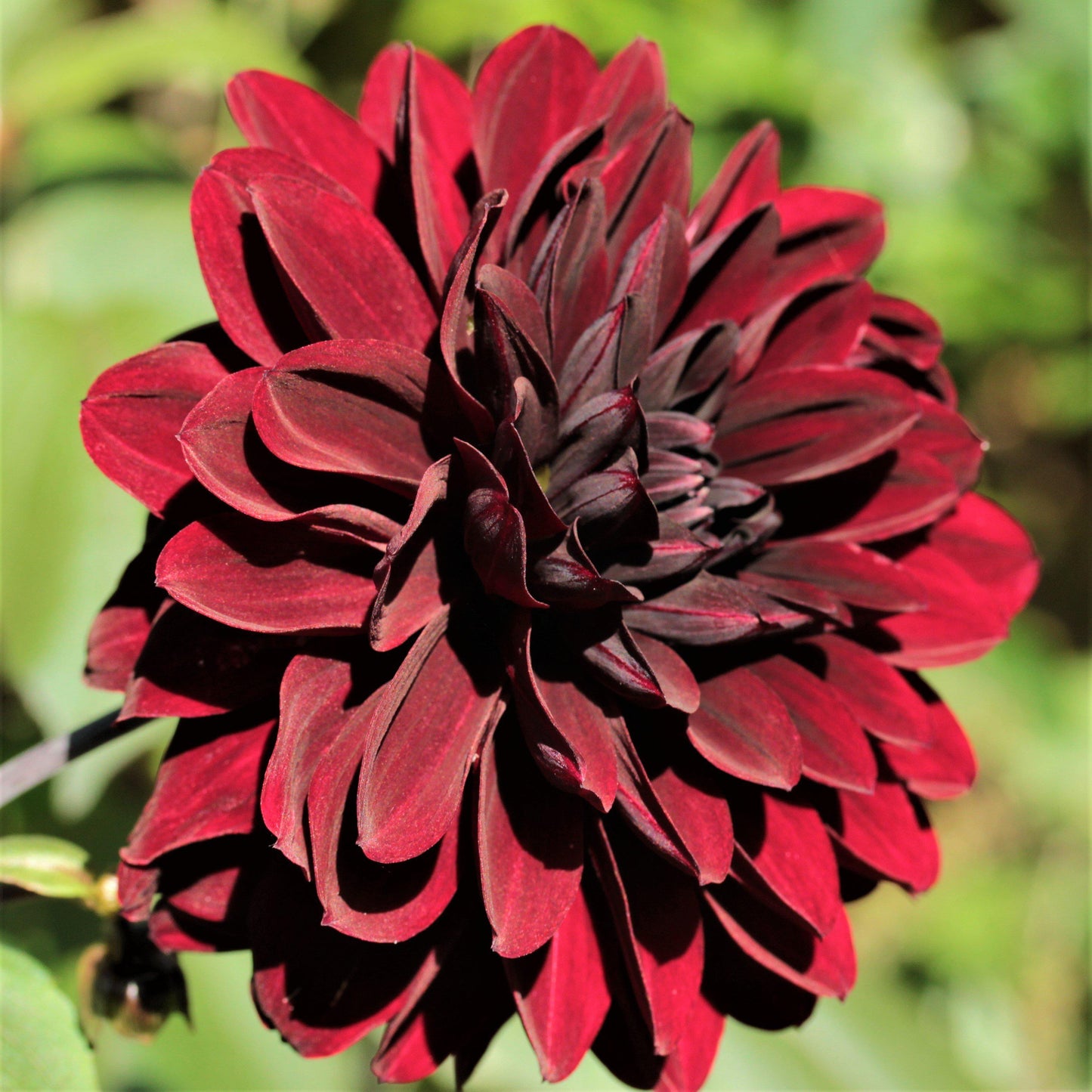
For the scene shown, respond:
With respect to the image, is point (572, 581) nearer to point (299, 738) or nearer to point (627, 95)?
point (299, 738)

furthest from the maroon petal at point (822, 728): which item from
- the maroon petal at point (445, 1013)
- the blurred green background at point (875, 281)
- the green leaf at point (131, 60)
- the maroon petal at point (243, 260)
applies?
the green leaf at point (131, 60)

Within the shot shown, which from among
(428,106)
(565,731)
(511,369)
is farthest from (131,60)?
(565,731)

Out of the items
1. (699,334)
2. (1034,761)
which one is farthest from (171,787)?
(1034,761)

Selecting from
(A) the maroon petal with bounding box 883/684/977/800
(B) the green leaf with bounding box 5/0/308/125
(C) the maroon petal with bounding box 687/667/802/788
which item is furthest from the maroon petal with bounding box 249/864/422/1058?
(B) the green leaf with bounding box 5/0/308/125

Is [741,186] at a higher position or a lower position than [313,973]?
higher

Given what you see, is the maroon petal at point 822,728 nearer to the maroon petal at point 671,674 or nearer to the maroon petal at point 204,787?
the maroon petal at point 671,674

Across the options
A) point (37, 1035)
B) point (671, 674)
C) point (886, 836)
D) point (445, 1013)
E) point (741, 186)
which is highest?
point (741, 186)
